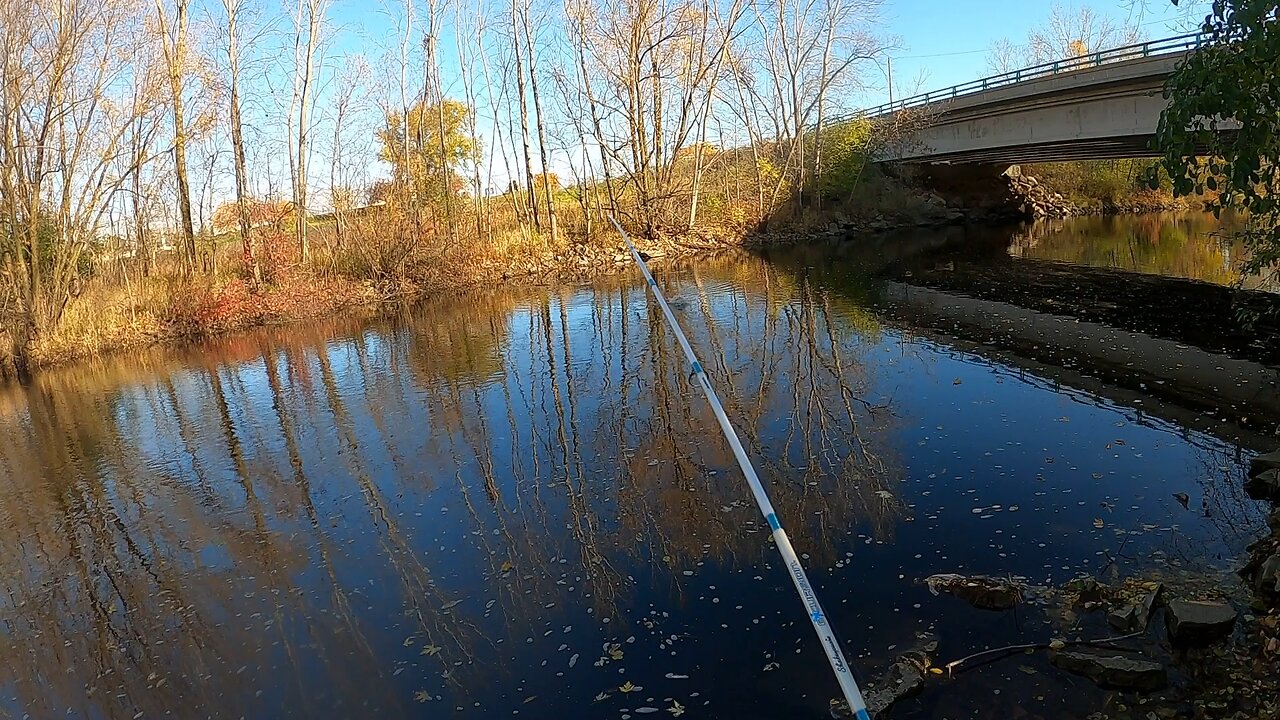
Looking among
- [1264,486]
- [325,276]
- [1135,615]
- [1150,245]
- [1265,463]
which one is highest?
[325,276]

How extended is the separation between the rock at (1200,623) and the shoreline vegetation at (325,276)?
2011cm

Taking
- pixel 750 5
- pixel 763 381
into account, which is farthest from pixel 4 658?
pixel 750 5

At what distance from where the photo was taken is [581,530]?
6535 millimetres

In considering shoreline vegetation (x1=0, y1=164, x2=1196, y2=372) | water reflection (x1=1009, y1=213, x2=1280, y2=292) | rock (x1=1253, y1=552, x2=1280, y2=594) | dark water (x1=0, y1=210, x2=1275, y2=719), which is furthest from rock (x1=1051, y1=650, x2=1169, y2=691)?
shoreline vegetation (x1=0, y1=164, x2=1196, y2=372)

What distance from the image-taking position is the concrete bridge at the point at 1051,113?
20.7 metres

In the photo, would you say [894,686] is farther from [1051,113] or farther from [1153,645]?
[1051,113]

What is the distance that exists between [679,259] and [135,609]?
24506 millimetres

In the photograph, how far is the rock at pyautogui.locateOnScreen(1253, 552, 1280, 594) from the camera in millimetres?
4633

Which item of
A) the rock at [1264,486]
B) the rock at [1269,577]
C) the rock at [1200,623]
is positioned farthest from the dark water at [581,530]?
the rock at [1200,623]

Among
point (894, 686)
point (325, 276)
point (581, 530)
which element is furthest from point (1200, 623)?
point (325, 276)

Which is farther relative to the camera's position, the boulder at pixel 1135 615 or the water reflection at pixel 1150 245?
the water reflection at pixel 1150 245

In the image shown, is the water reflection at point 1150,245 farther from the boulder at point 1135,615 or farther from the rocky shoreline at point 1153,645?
the boulder at point 1135,615

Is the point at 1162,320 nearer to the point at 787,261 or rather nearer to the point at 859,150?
the point at 787,261

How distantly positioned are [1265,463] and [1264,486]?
0.36m
